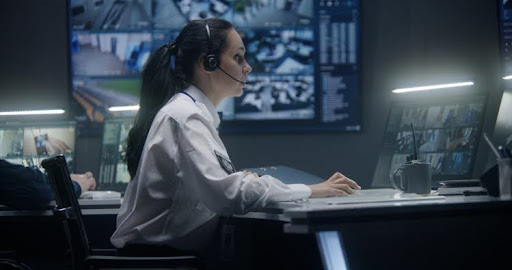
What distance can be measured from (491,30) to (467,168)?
168 cm

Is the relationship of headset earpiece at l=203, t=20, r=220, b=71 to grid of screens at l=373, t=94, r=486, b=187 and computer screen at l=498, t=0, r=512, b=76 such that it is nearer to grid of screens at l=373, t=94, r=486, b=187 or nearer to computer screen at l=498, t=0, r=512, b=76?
grid of screens at l=373, t=94, r=486, b=187

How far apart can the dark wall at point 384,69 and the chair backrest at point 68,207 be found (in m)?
2.04

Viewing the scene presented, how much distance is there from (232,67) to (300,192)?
0.57 m

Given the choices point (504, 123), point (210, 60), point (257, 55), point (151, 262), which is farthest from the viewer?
point (257, 55)

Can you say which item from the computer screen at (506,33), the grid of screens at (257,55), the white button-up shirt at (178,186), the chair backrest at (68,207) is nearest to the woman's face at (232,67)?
the white button-up shirt at (178,186)

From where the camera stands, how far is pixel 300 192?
1.92m

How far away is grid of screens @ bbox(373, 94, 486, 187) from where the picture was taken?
102 inches

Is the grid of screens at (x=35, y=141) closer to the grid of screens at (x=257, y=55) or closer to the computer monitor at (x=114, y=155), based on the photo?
the computer monitor at (x=114, y=155)

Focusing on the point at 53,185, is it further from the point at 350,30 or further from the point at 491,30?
the point at 491,30

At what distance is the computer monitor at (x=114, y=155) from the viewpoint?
3.43 meters

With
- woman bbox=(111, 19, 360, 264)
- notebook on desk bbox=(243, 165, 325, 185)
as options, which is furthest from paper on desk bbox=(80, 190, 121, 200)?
woman bbox=(111, 19, 360, 264)

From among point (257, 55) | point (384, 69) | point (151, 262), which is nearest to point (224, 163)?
point (151, 262)

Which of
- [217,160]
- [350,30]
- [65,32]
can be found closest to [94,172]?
[65,32]

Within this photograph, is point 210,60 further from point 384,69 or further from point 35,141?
point 384,69
